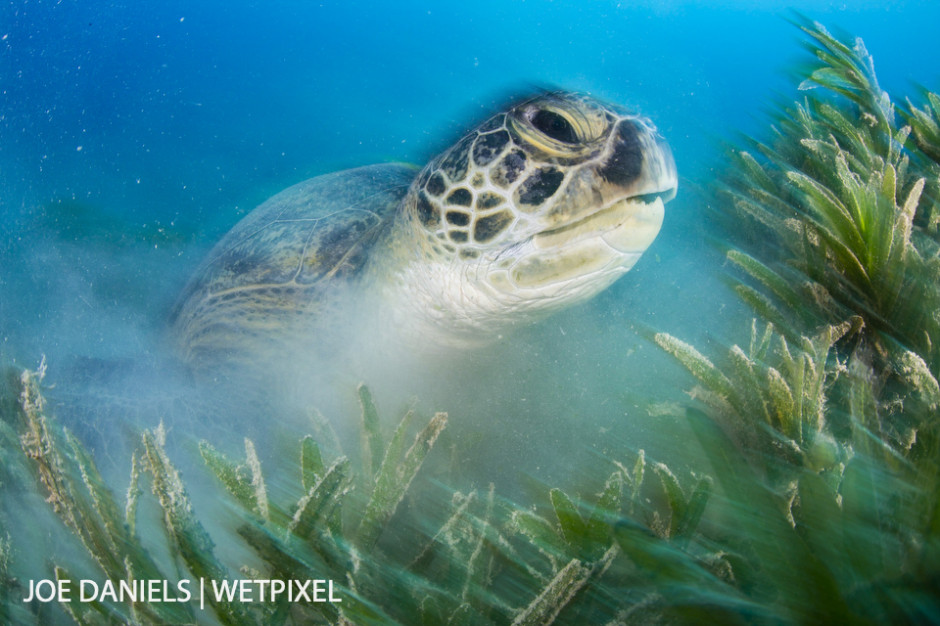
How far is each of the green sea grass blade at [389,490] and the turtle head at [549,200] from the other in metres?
0.51

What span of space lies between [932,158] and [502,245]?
2.52 metres

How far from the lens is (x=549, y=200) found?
114 centimetres

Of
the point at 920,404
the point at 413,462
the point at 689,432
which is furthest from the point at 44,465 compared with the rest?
the point at 920,404

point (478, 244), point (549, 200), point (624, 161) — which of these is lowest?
point (478, 244)

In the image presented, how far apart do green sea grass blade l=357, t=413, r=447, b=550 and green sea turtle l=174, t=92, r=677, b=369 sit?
514 mm

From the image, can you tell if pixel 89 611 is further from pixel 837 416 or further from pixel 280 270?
pixel 837 416

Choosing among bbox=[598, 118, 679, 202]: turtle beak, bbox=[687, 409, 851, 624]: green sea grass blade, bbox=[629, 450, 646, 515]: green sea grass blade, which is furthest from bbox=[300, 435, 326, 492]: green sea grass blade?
bbox=[598, 118, 679, 202]: turtle beak

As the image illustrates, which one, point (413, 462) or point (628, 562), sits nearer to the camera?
point (628, 562)

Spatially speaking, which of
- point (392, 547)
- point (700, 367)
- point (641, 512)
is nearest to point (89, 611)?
point (392, 547)

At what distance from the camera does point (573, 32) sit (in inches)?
1059

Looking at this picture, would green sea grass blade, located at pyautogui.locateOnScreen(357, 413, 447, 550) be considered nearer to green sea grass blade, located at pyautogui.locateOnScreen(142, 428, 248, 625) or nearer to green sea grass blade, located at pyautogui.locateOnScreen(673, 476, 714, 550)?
green sea grass blade, located at pyautogui.locateOnScreen(142, 428, 248, 625)

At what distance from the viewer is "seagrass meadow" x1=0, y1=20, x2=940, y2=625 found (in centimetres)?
64

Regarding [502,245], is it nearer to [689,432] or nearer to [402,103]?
[689,432]

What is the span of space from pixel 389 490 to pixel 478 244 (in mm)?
690
